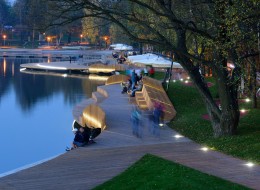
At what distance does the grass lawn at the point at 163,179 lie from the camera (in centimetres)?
930

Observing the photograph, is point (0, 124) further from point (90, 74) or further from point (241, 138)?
point (90, 74)

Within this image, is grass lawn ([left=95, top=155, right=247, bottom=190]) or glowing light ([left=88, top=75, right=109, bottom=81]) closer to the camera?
grass lawn ([left=95, top=155, right=247, bottom=190])

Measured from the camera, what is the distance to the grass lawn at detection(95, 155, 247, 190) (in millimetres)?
9297

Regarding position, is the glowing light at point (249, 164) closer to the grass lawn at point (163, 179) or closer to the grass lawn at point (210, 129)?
the grass lawn at point (210, 129)

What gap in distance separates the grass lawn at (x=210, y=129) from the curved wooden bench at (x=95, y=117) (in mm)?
2588

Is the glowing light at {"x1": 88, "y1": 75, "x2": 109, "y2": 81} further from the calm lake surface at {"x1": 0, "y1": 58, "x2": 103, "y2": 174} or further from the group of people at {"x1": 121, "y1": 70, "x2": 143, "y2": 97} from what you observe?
→ the group of people at {"x1": 121, "y1": 70, "x2": 143, "y2": 97}

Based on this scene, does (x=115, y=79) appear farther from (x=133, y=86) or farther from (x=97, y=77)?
(x=97, y=77)

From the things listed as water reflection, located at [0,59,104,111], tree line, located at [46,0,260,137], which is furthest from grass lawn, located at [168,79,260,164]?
water reflection, located at [0,59,104,111]

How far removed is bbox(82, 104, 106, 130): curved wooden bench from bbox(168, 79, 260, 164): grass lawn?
8.49ft

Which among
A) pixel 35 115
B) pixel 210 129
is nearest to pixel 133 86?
pixel 35 115

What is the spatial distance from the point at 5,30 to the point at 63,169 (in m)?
93.9

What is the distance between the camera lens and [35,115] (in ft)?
81.6

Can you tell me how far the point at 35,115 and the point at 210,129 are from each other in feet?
39.4

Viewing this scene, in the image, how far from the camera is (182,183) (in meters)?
9.40
